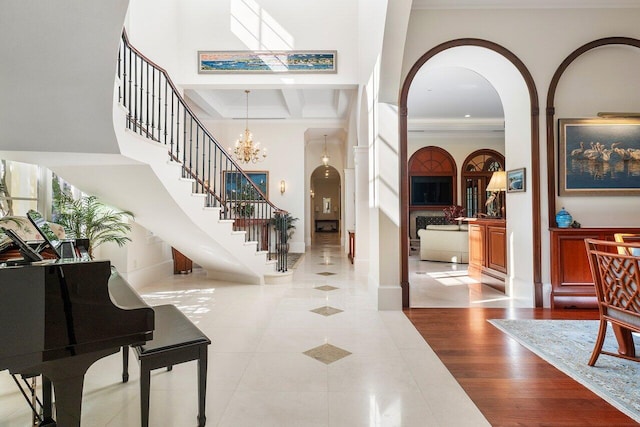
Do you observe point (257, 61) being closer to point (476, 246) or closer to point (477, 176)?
point (476, 246)

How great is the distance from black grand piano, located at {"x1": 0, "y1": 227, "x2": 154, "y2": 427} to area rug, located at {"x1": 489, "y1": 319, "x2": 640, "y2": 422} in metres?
2.70

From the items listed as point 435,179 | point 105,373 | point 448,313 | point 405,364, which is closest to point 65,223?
point 105,373

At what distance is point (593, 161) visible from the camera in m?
3.98

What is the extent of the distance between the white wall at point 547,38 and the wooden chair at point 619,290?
175cm

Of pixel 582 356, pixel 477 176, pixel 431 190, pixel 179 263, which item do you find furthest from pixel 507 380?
pixel 477 176

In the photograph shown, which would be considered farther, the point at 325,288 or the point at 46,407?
the point at 325,288

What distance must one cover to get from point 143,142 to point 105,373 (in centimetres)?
212

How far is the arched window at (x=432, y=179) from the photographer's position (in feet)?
35.5

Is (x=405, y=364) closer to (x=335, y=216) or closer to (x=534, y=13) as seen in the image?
(x=534, y=13)

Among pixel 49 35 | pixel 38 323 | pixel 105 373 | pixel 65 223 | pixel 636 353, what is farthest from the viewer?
pixel 65 223

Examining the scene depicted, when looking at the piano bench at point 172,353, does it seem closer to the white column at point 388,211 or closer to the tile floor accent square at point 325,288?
the white column at point 388,211

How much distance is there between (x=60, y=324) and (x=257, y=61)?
19.8 feet

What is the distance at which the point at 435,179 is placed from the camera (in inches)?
431

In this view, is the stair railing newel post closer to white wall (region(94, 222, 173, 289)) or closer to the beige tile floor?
white wall (region(94, 222, 173, 289))
